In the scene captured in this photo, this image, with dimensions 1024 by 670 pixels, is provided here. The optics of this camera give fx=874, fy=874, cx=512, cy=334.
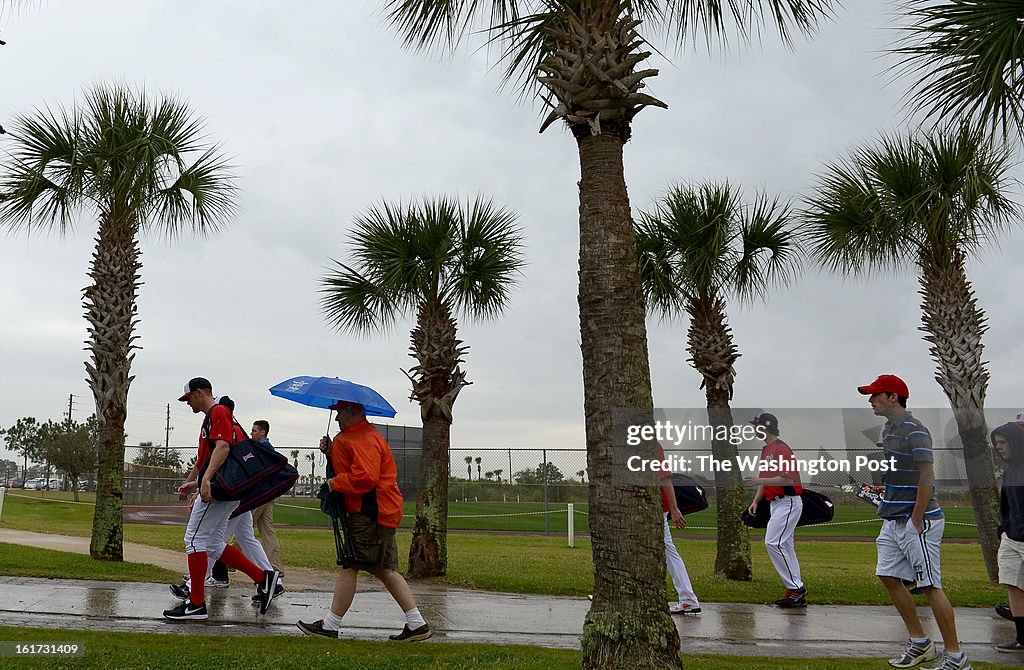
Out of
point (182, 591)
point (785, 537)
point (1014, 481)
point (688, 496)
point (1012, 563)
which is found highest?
point (1014, 481)

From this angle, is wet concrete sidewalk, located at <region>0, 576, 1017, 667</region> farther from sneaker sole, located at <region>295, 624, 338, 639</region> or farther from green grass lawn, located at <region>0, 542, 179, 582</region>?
green grass lawn, located at <region>0, 542, 179, 582</region>

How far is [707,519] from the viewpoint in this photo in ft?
107

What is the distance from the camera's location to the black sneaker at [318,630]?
6.88 meters

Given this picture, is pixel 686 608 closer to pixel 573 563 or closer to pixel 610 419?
pixel 610 419

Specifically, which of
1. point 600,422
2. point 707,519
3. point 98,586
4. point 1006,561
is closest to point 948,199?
point 1006,561

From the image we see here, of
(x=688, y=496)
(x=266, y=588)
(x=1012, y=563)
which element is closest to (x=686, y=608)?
(x=688, y=496)

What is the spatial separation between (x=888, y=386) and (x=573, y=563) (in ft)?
31.3

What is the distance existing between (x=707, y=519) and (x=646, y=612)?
28.7 m

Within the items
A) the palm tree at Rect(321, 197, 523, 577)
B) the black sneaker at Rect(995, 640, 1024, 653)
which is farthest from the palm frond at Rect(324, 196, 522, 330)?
the black sneaker at Rect(995, 640, 1024, 653)

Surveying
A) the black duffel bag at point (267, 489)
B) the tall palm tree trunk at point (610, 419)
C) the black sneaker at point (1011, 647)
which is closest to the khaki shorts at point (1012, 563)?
the black sneaker at point (1011, 647)

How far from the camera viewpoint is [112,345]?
39.6 feet

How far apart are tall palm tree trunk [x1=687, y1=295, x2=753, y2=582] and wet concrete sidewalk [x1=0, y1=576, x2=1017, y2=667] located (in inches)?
93.2

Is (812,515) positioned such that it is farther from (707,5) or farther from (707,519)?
(707,519)

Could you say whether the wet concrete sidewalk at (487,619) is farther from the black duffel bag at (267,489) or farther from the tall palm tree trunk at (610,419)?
the tall palm tree trunk at (610,419)
